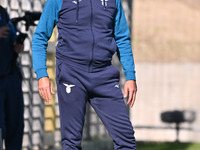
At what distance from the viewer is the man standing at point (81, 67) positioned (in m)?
4.27

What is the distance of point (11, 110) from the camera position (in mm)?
5914

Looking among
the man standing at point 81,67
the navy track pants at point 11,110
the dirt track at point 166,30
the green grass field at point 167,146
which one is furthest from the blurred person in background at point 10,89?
the dirt track at point 166,30

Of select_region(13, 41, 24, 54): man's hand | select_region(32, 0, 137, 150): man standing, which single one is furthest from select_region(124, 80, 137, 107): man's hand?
select_region(13, 41, 24, 54): man's hand

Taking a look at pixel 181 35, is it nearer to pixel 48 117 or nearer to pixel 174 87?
pixel 174 87

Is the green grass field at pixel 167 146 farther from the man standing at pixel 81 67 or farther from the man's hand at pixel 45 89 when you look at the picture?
the man's hand at pixel 45 89

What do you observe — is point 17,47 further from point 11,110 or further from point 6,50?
point 11,110

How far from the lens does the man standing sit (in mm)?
4270

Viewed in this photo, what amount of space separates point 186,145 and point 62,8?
24.9ft

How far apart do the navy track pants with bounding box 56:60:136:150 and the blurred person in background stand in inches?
58.7

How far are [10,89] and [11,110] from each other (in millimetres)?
208

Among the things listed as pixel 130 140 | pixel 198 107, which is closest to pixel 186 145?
pixel 198 107

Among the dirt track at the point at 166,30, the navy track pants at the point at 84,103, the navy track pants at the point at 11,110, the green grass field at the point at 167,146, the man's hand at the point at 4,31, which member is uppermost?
the man's hand at the point at 4,31

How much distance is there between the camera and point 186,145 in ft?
37.7

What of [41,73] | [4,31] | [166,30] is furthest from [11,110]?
[166,30]
